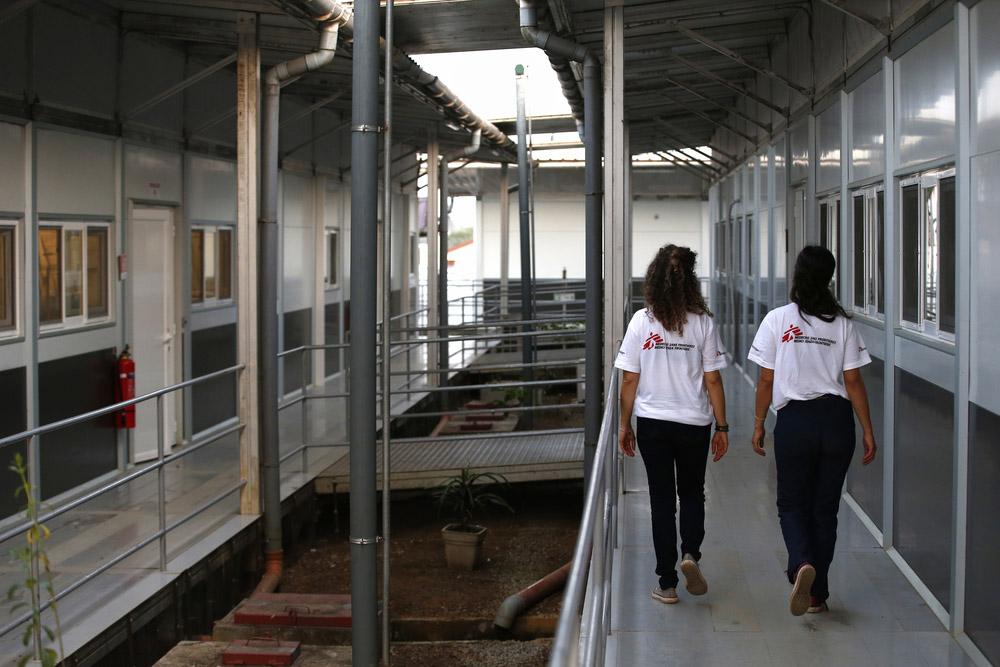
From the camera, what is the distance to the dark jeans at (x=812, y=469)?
4.57 m

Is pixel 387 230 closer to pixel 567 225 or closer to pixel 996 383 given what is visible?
pixel 996 383

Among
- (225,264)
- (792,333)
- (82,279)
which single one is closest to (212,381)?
(225,264)

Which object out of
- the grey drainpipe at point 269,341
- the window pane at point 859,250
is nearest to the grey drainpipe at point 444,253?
the grey drainpipe at point 269,341

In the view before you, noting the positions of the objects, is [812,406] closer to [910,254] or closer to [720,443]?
[720,443]

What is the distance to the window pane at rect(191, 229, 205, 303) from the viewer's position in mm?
11164

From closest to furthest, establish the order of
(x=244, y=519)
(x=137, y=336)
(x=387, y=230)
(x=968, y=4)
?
1. (x=968, y=4)
2. (x=387, y=230)
3. (x=244, y=519)
4. (x=137, y=336)

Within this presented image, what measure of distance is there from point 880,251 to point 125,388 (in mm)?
5744

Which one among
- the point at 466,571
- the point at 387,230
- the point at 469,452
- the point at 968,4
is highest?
the point at 968,4

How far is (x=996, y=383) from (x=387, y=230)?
437 cm

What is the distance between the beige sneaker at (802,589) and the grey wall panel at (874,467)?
1.63m

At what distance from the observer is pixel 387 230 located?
25.1ft

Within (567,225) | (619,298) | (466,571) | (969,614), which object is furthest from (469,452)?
(567,225)

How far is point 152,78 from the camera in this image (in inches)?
388

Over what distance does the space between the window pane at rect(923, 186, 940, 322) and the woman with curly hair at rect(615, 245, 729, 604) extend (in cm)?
102
